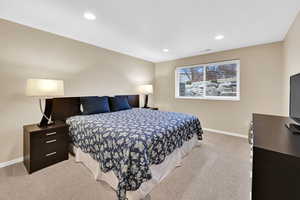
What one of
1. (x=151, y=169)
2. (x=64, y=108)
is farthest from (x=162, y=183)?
(x=64, y=108)

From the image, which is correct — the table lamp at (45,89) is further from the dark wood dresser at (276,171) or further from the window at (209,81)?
the window at (209,81)

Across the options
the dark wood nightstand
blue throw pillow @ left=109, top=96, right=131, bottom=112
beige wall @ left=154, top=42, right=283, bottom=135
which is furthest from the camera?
blue throw pillow @ left=109, top=96, right=131, bottom=112

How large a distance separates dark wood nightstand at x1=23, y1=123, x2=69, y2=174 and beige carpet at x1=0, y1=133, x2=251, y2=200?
0.38 ft

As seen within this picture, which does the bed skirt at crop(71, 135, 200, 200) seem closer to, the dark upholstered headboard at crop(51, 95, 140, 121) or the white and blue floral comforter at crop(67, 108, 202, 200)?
the white and blue floral comforter at crop(67, 108, 202, 200)

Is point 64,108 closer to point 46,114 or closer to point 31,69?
point 46,114

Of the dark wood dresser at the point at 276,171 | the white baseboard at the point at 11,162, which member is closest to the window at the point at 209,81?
the dark wood dresser at the point at 276,171

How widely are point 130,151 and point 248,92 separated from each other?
136 inches

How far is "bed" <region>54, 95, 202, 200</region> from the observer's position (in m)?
1.42

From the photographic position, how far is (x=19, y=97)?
2277 mm

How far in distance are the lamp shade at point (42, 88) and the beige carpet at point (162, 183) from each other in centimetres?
119

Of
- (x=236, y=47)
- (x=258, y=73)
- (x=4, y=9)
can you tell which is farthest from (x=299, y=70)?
(x=4, y=9)

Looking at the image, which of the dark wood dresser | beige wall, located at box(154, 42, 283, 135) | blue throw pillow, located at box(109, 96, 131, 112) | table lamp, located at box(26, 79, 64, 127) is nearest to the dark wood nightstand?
table lamp, located at box(26, 79, 64, 127)

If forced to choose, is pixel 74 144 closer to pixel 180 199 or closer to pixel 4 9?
pixel 180 199

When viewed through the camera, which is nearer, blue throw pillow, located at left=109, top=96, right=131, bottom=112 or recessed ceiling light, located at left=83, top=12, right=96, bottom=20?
recessed ceiling light, located at left=83, top=12, right=96, bottom=20
